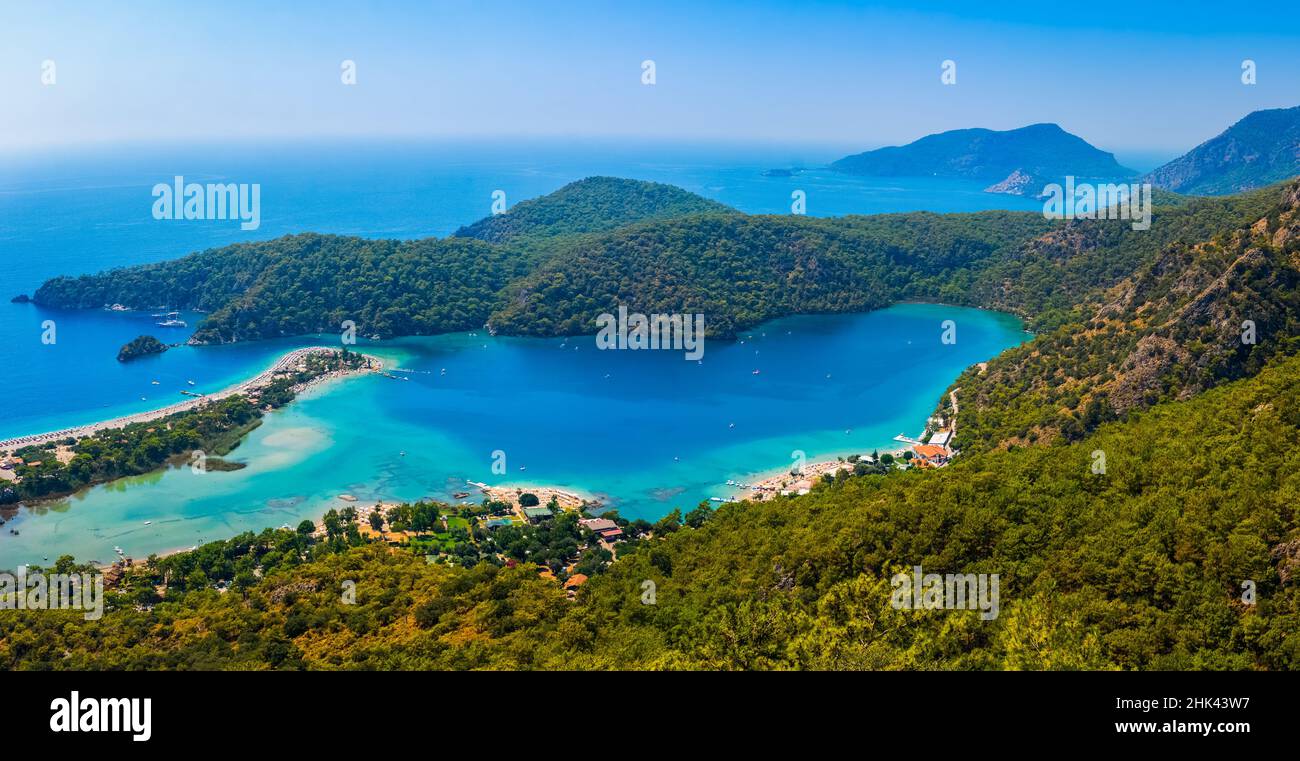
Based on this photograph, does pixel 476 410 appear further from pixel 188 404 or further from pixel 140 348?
pixel 140 348

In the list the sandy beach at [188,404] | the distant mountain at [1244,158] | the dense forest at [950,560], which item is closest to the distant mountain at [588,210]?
Answer: the sandy beach at [188,404]

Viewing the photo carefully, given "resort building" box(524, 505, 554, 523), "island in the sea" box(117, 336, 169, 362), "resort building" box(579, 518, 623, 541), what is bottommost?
"resort building" box(579, 518, 623, 541)

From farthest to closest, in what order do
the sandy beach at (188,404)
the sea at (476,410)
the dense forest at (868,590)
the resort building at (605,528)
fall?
1. the sandy beach at (188,404)
2. the sea at (476,410)
3. the resort building at (605,528)
4. the dense forest at (868,590)

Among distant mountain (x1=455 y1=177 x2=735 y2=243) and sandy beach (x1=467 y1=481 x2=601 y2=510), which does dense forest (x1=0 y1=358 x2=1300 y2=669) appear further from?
distant mountain (x1=455 y1=177 x2=735 y2=243)

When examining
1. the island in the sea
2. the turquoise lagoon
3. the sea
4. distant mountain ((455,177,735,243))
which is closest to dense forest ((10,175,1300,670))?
the turquoise lagoon

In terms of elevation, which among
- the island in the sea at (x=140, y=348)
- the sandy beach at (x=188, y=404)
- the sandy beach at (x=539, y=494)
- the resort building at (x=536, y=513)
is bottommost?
the resort building at (x=536, y=513)

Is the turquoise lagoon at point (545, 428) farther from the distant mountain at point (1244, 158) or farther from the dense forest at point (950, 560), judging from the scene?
the distant mountain at point (1244, 158)

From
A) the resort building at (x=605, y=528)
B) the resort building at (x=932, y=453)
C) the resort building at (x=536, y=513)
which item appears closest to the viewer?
the resort building at (x=605, y=528)
